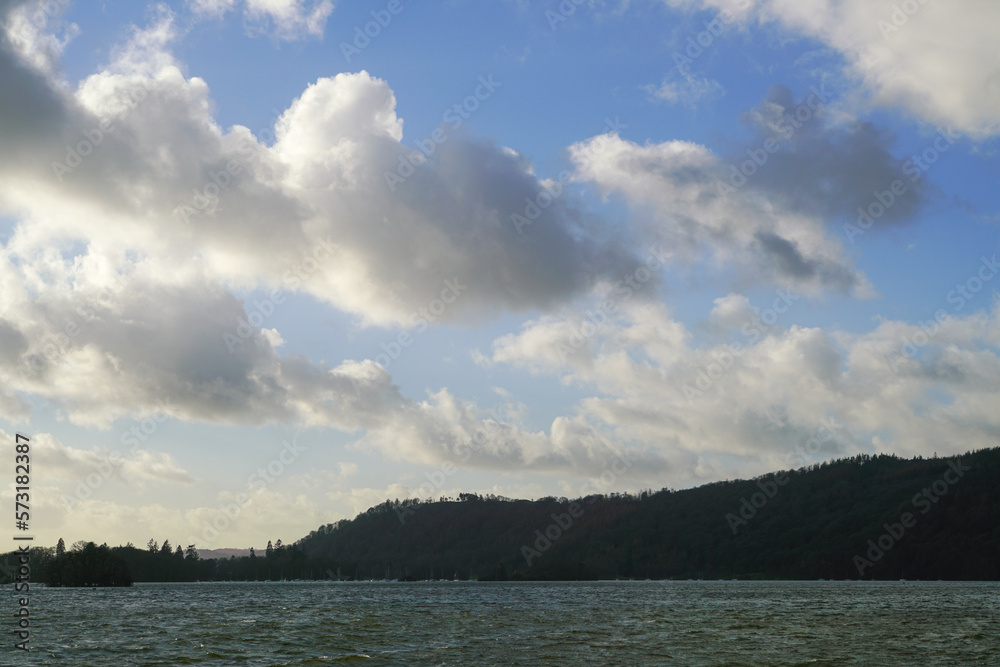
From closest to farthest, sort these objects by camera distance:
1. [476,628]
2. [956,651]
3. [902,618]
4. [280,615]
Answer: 1. [956,651]
2. [476,628]
3. [902,618]
4. [280,615]

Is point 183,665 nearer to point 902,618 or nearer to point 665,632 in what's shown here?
point 665,632

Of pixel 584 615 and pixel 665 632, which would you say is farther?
pixel 584 615

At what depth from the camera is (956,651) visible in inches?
3556

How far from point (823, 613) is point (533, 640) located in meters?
86.6

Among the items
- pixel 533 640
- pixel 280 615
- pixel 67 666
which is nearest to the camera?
pixel 67 666

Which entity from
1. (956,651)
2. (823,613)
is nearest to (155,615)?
(823,613)

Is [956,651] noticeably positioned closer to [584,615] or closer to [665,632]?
[665,632]

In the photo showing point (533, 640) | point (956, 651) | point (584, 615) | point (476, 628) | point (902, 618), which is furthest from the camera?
point (584, 615)

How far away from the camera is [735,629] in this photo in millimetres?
124812

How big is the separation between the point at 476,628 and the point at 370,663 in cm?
5140

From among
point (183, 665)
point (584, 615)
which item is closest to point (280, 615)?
point (584, 615)

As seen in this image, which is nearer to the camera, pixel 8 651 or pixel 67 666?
pixel 67 666

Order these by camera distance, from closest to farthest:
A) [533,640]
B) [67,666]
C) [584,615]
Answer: [67,666] → [533,640] → [584,615]

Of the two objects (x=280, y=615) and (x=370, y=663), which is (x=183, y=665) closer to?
(x=370, y=663)
